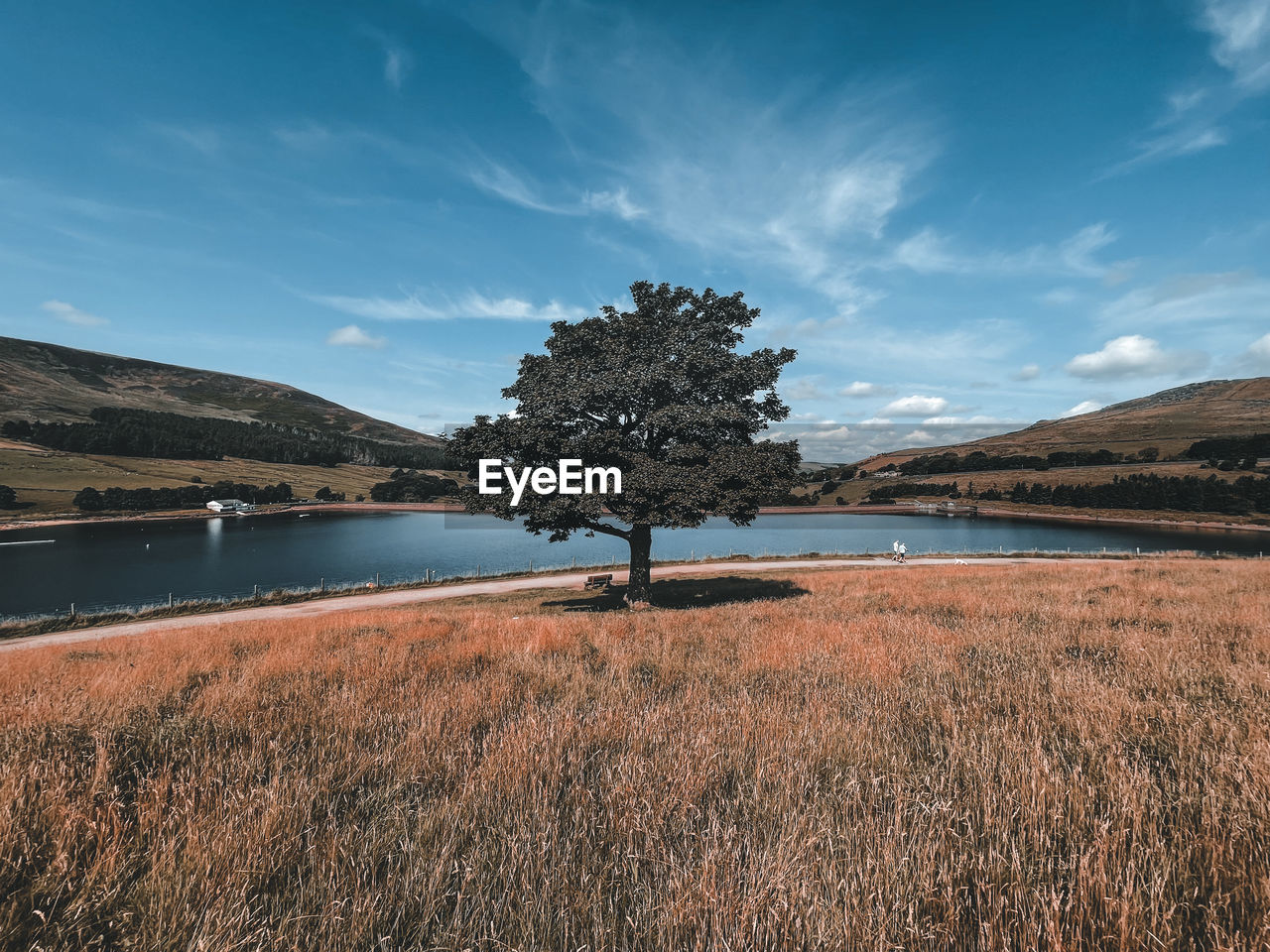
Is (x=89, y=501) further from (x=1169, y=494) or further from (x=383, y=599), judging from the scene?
(x=1169, y=494)

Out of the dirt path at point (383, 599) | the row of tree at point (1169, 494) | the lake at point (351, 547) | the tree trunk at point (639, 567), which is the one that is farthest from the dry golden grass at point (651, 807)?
the row of tree at point (1169, 494)

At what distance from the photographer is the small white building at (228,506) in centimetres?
11262

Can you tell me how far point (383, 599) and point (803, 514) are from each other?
111m

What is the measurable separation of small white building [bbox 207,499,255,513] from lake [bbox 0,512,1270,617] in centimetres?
726

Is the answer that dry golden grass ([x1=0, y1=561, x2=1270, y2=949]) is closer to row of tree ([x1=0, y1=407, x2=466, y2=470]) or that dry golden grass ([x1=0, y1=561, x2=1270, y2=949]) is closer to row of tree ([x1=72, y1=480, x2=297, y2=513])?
row of tree ([x1=0, y1=407, x2=466, y2=470])

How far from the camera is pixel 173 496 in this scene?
372ft

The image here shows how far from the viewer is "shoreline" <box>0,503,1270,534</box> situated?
86375 mm

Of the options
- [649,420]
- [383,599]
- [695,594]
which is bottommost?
[383,599]

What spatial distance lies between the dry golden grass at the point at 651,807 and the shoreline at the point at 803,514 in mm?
57018

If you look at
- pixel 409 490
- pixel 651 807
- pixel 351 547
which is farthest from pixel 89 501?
pixel 651 807

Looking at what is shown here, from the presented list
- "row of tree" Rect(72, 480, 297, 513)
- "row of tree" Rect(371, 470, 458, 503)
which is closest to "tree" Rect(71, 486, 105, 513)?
"row of tree" Rect(72, 480, 297, 513)

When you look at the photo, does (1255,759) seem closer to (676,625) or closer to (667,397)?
(676,625)

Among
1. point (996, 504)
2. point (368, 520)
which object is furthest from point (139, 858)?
point (996, 504)

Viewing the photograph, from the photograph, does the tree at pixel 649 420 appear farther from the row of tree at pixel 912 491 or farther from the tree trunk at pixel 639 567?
the row of tree at pixel 912 491
